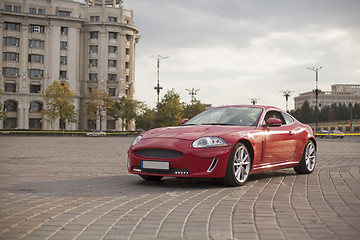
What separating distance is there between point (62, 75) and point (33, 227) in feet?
276

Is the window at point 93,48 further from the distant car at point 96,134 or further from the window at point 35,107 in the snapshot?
the distant car at point 96,134

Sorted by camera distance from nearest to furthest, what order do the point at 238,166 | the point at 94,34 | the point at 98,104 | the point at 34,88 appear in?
A: the point at 238,166
the point at 98,104
the point at 34,88
the point at 94,34

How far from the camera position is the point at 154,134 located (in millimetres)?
7879

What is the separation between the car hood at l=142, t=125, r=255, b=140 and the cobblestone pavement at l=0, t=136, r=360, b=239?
837 millimetres

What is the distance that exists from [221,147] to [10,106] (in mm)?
81833

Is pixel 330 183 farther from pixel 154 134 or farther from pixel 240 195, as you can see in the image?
pixel 154 134

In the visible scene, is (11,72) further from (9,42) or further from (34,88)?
(9,42)

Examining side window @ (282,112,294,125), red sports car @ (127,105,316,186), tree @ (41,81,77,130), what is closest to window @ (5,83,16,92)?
tree @ (41,81,77,130)

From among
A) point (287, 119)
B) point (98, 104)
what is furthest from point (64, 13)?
point (287, 119)

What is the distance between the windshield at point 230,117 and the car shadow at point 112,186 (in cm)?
110

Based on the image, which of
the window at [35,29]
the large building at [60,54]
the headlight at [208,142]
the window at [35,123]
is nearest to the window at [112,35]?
the large building at [60,54]

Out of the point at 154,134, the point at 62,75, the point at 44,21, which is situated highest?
the point at 44,21

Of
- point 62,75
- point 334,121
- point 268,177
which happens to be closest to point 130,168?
point 268,177

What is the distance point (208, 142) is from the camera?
7293 mm
